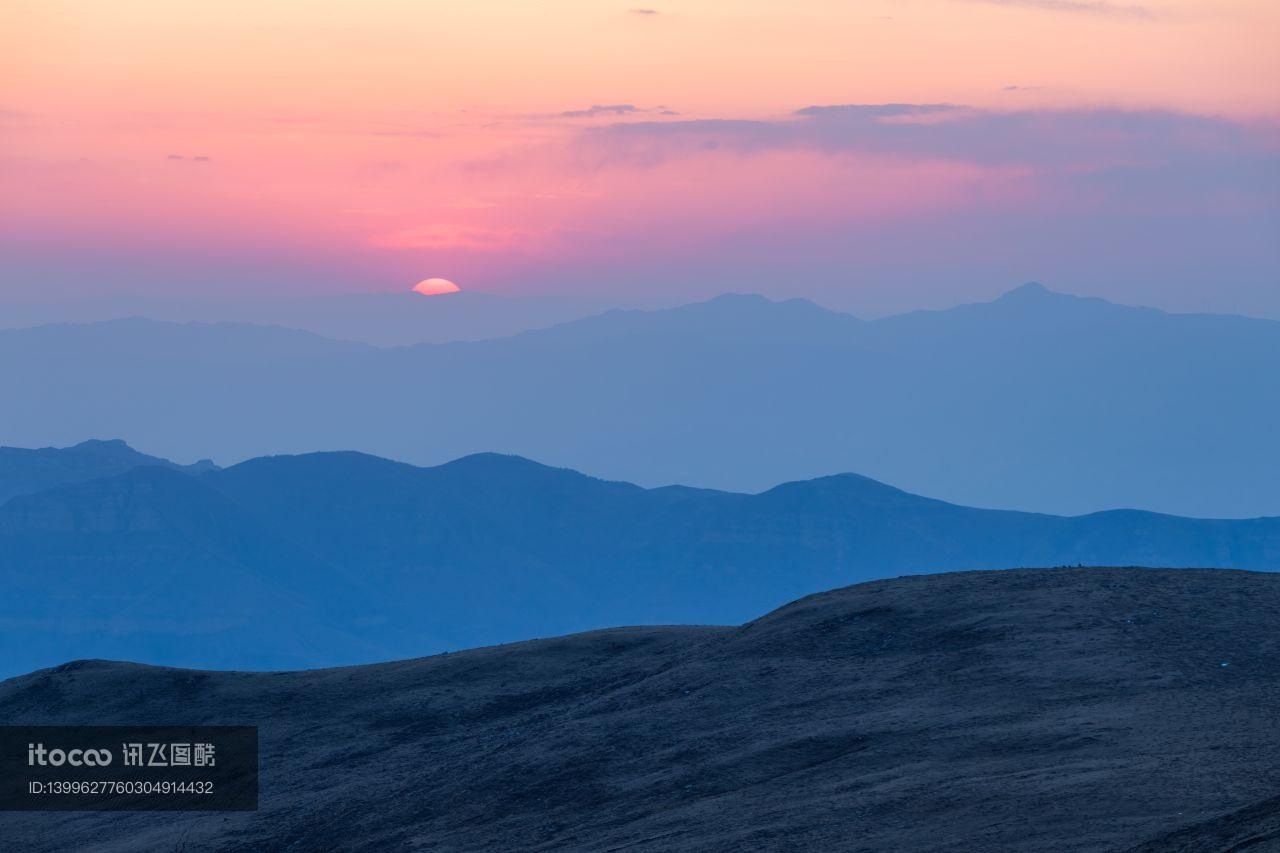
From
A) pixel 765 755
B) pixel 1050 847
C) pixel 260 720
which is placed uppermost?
pixel 260 720

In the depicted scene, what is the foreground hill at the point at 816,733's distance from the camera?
2655 centimetres

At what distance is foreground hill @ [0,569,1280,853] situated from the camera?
26547 mm

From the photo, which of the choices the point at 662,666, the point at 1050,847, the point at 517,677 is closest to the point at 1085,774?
the point at 1050,847

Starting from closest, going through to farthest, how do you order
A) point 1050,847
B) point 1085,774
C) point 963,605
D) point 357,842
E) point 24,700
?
point 1050,847 → point 1085,774 → point 357,842 → point 963,605 → point 24,700

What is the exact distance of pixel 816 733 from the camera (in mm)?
34188

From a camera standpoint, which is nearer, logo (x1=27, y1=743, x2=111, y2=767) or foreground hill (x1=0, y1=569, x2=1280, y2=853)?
foreground hill (x1=0, y1=569, x2=1280, y2=853)

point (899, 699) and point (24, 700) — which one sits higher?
point (24, 700)

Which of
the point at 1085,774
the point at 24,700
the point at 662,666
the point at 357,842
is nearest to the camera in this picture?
the point at 1085,774

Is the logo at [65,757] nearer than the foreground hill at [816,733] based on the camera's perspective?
No

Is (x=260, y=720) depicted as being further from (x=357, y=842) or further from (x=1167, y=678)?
(x=1167, y=678)

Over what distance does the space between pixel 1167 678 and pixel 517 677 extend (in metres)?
22.8

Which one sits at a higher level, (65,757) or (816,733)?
(65,757)

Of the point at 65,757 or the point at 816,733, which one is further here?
the point at 65,757

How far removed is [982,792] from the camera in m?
27.1
